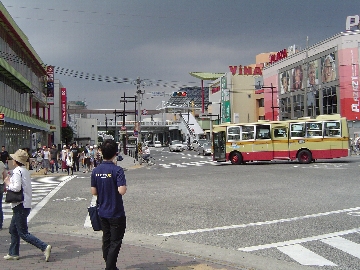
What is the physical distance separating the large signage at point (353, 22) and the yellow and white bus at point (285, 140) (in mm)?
26734

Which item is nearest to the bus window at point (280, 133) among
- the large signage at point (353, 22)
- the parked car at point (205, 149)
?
the parked car at point (205, 149)

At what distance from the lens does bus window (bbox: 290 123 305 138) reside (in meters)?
31.3

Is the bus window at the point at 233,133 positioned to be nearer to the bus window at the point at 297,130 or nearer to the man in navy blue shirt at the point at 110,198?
the bus window at the point at 297,130

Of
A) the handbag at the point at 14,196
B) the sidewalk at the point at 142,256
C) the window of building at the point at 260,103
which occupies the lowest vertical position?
the sidewalk at the point at 142,256

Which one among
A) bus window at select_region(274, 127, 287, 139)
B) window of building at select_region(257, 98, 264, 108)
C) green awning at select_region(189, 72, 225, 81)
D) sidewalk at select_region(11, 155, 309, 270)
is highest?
green awning at select_region(189, 72, 225, 81)

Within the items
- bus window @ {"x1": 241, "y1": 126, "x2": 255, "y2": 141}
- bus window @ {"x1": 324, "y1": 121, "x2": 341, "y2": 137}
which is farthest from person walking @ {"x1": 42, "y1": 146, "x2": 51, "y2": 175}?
bus window @ {"x1": 324, "y1": 121, "x2": 341, "y2": 137}

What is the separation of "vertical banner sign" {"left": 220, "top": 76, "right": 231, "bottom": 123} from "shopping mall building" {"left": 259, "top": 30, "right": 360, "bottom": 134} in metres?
18.1

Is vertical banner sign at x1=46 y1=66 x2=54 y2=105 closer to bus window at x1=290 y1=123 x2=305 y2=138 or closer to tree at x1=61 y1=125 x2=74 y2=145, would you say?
tree at x1=61 y1=125 x2=74 y2=145

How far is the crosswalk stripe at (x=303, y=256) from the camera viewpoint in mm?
6969

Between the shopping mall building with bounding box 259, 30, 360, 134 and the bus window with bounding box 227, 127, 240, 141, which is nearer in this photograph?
the bus window with bounding box 227, 127, 240, 141

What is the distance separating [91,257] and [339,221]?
6.00 m

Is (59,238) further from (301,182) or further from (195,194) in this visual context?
(301,182)

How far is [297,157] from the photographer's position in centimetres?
3148

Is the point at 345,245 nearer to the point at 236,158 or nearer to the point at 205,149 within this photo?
the point at 236,158
